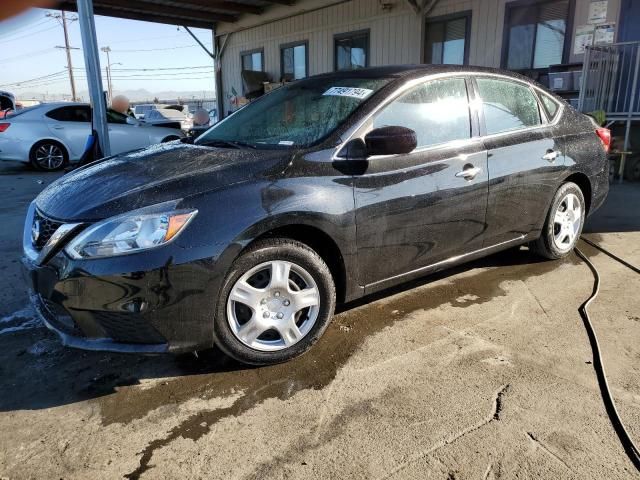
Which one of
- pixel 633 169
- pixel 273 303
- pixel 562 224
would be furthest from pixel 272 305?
pixel 633 169

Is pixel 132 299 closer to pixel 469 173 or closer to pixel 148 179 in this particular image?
pixel 148 179

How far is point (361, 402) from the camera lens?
7.90 ft

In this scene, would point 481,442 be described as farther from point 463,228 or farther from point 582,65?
point 582,65

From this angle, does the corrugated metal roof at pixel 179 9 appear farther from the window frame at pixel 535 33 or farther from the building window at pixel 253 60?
the window frame at pixel 535 33

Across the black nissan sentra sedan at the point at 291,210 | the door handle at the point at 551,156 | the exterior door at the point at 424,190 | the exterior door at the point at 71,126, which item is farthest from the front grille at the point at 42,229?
the exterior door at the point at 71,126

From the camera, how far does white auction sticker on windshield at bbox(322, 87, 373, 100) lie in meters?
3.11

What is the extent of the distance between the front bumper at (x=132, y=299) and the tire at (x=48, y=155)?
9627mm

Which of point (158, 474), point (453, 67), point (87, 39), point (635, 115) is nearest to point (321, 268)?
point (158, 474)

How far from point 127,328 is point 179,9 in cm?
1485

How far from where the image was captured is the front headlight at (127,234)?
7.52 ft

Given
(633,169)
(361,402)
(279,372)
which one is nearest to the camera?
(361,402)

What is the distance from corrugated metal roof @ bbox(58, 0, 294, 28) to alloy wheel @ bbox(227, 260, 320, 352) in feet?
42.1

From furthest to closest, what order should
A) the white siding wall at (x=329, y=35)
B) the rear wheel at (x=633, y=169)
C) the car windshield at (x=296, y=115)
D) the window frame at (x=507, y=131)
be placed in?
the white siding wall at (x=329, y=35) → the rear wheel at (x=633, y=169) → the window frame at (x=507, y=131) → the car windshield at (x=296, y=115)

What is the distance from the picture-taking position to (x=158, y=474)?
198cm
